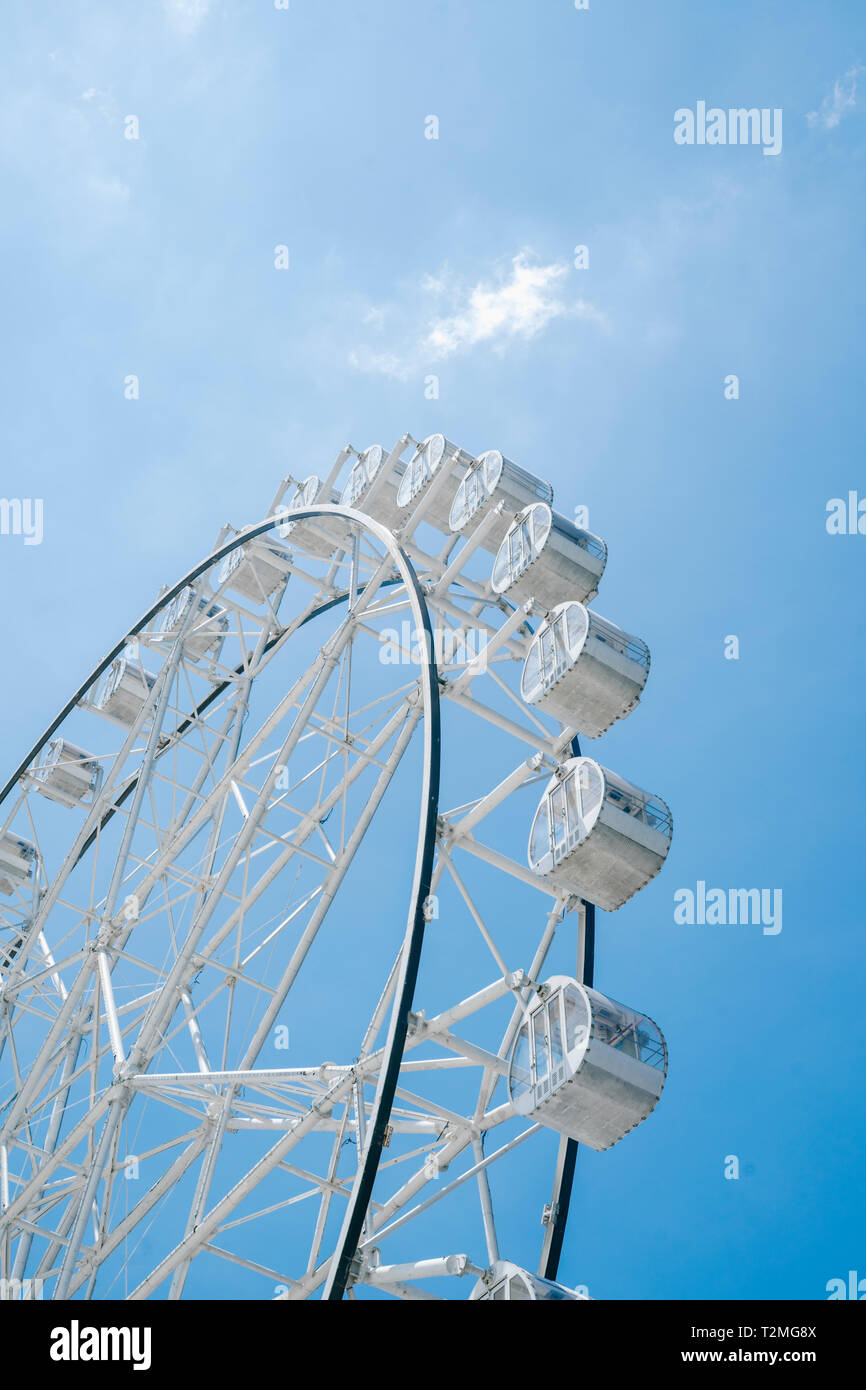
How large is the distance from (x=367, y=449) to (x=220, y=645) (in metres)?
5.61

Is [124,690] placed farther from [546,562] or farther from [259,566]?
[546,562]

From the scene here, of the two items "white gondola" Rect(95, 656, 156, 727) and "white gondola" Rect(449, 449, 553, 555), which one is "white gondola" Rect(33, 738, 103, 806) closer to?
"white gondola" Rect(95, 656, 156, 727)

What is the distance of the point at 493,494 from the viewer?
800 inches

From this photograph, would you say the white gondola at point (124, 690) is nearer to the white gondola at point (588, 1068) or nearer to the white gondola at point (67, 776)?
the white gondola at point (67, 776)

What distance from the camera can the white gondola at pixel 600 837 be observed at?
52.2ft

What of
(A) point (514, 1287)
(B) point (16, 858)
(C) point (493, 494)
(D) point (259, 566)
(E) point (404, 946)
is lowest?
(A) point (514, 1287)

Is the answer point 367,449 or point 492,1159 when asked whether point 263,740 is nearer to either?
point 367,449

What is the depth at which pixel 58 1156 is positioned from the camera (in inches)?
752

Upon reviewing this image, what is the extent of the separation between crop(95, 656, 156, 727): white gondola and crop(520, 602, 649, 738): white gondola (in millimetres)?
12841

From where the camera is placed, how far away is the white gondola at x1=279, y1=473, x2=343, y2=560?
922 inches

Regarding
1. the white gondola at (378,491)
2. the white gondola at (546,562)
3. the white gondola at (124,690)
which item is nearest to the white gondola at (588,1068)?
the white gondola at (546,562)

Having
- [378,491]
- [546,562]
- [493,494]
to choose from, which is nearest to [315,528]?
[378,491]

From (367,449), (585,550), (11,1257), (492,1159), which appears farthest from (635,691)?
(11,1257)

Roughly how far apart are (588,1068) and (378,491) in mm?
12000
